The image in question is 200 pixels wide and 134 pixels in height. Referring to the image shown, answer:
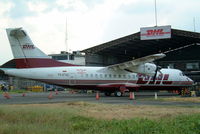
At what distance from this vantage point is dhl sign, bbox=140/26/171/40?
1623 inches

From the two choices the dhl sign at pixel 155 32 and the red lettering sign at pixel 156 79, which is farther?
the dhl sign at pixel 155 32

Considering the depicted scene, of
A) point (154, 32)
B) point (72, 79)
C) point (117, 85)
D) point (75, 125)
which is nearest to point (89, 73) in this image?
point (72, 79)

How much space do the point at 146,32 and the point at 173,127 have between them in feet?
107

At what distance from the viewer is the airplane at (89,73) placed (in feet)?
95.8

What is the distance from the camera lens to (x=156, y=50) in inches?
2418

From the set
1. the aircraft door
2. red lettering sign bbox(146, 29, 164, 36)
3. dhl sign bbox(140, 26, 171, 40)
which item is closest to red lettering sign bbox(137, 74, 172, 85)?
the aircraft door

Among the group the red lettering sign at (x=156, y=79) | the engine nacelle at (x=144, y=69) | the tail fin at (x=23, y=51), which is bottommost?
the red lettering sign at (x=156, y=79)

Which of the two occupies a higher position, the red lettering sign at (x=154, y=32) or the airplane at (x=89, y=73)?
the red lettering sign at (x=154, y=32)

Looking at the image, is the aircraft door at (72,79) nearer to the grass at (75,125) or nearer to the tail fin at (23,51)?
the tail fin at (23,51)

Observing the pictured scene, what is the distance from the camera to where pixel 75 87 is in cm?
3138

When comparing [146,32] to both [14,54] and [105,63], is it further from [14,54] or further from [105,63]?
[14,54]

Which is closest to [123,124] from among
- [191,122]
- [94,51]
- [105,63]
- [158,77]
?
[191,122]

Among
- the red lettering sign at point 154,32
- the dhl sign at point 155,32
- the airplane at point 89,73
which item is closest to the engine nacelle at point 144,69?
the airplane at point 89,73

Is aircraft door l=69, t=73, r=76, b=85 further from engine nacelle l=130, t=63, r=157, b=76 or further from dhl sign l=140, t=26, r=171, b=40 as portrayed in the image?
dhl sign l=140, t=26, r=171, b=40
